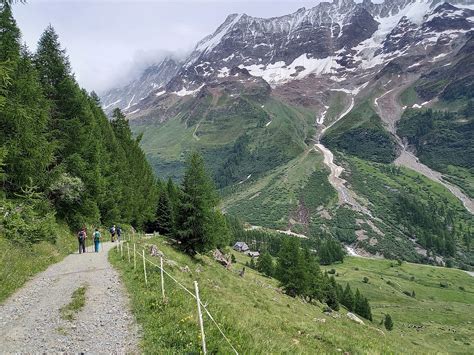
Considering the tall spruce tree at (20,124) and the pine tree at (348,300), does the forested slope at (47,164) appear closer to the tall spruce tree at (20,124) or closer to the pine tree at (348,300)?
the tall spruce tree at (20,124)

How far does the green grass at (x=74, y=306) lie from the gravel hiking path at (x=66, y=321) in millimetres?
196

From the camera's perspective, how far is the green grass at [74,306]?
15.2 metres

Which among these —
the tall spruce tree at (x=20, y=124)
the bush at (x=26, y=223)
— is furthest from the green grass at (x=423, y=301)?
the tall spruce tree at (x=20, y=124)

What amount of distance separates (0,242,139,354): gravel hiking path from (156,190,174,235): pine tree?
167 feet

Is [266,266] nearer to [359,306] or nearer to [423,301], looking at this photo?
[359,306]

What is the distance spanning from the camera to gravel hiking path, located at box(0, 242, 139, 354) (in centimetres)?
1222

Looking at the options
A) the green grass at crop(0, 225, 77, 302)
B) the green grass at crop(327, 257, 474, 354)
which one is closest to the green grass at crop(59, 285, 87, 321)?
the green grass at crop(0, 225, 77, 302)

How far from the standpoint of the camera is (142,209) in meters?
64.6

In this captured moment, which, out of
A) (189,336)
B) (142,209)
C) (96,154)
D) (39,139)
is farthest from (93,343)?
(142,209)

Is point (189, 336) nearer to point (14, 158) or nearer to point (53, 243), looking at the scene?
point (14, 158)

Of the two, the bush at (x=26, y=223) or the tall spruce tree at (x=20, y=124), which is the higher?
the tall spruce tree at (x=20, y=124)

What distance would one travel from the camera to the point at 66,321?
14.6 metres

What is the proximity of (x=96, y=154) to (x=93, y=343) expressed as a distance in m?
32.6

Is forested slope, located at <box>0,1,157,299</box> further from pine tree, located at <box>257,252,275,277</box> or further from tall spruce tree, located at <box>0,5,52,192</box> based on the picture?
pine tree, located at <box>257,252,275,277</box>
